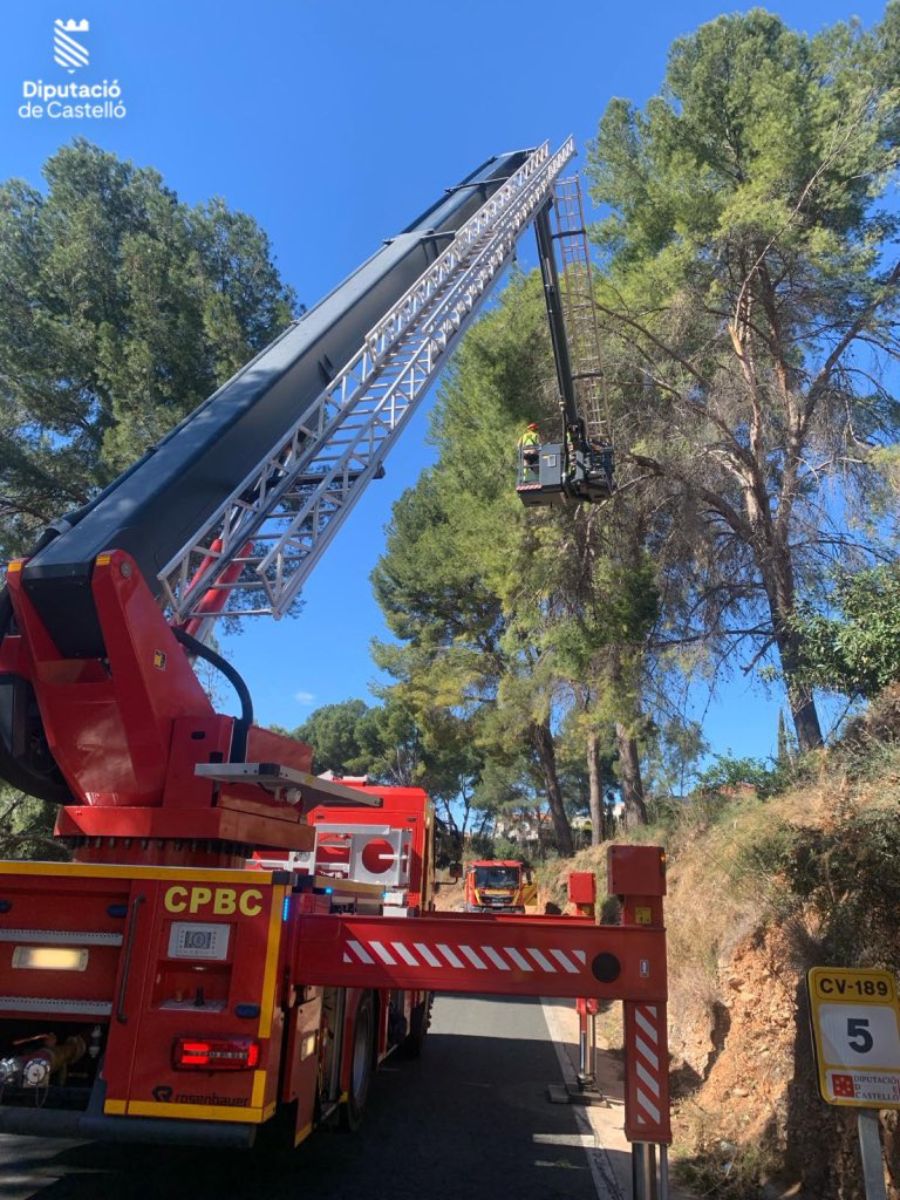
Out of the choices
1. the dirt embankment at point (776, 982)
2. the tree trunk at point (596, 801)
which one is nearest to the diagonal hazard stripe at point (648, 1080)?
the dirt embankment at point (776, 982)

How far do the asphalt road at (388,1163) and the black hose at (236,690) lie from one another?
8.42 feet

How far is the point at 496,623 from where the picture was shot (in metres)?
26.3

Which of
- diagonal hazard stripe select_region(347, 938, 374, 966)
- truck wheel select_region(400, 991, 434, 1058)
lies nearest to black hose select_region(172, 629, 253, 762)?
diagonal hazard stripe select_region(347, 938, 374, 966)

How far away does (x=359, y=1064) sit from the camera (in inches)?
248

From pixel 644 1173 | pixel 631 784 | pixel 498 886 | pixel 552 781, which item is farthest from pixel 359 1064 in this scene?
pixel 552 781

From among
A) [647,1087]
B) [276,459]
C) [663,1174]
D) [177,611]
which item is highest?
[276,459]

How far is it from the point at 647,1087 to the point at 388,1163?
227cm

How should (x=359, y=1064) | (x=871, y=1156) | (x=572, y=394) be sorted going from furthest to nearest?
(x=572, y=394) < (x=359, y=1064) < (x=871, y=1156)

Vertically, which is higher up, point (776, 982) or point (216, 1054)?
point (776, 982)

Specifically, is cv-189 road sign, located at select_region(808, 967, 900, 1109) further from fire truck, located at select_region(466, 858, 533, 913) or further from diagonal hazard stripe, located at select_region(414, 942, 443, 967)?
fire truck, located at select_region(466, 858, 533, 913)

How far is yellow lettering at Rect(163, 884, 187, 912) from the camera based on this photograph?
4.25 metres

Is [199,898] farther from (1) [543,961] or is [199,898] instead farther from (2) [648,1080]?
(2) [648,1080]

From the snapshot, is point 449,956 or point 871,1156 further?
point 449,956

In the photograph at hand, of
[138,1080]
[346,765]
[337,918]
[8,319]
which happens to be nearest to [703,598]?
[337,918]
